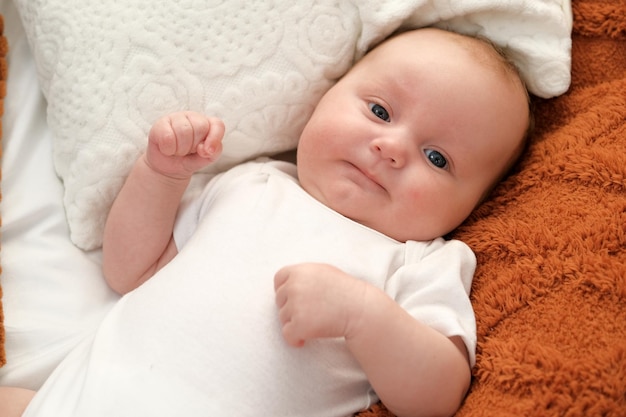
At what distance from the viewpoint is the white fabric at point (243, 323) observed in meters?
1.10

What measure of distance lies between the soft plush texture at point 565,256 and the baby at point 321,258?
46mm

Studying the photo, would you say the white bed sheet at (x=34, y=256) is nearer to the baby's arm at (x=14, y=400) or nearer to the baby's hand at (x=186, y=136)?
the baby's arm at (x=14, y=400)

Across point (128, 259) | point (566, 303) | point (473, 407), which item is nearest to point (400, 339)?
point (473, 407)

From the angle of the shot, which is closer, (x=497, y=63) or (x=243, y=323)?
(x=243, y=323)

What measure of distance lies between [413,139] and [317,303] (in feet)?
1.22

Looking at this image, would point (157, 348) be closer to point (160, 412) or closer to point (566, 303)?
point (160, 412)

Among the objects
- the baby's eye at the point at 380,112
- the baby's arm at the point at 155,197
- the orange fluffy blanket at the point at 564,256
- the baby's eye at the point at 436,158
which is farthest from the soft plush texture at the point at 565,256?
the baby's arm at the point at 155,197

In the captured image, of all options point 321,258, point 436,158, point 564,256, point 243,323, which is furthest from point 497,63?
point 243,323

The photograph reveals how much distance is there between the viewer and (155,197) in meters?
1.27

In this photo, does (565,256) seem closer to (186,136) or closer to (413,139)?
(413,139)

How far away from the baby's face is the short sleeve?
0.29ft

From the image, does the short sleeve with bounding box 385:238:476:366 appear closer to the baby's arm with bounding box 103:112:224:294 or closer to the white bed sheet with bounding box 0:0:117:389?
the baby's arm with bounding box 103:112:224:294

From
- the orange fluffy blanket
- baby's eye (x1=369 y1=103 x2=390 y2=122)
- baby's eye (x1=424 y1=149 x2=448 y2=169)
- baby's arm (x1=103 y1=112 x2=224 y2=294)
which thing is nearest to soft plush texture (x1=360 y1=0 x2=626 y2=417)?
the orange fluffy blanket

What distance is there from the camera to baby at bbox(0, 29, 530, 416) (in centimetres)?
108
